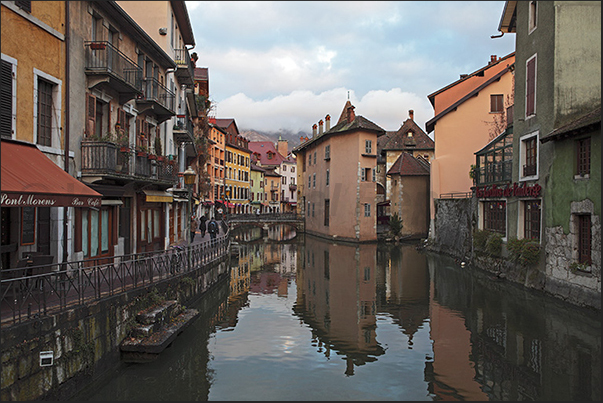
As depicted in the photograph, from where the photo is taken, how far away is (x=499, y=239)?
23094mm

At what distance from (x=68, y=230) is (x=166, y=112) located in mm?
9337

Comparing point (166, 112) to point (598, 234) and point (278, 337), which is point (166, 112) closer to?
point (278, 337)

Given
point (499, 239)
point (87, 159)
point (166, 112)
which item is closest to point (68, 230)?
point (87, 159)

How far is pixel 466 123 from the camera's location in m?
35.5

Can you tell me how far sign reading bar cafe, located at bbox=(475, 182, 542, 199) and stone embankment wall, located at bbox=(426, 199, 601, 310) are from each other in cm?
173

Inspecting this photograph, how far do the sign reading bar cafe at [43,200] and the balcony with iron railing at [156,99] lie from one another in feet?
27.1

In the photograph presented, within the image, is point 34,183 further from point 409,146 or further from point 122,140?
point 409,146

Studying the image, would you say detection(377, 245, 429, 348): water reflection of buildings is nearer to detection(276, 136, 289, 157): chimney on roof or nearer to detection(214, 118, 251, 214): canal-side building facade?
detection(214, 118, 251, 214): canal-side building facade

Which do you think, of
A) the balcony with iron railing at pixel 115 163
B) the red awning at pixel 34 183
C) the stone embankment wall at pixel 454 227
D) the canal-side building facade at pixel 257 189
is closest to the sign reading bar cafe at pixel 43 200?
the red awning at pixel 34 183

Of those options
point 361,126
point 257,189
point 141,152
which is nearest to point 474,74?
point 361,126

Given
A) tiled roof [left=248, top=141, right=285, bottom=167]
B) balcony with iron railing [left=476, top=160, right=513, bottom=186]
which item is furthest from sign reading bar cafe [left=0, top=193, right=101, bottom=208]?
tiled roof [left=248, top=141, right=285, bottom=167]

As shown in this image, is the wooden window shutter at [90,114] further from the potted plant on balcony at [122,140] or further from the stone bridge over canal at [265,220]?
the stone bridge over canal at [265,220]

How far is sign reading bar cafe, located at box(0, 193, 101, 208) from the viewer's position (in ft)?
27.7

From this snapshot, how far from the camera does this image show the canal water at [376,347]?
967cm
